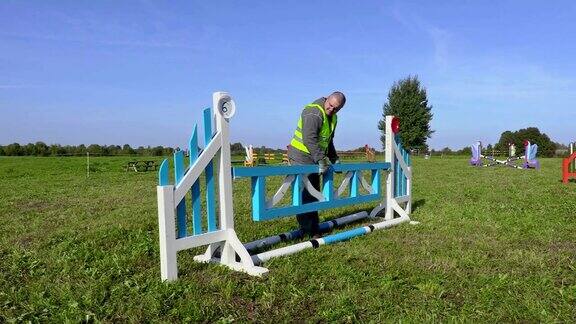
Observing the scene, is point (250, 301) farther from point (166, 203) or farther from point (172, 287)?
point (166, 203)

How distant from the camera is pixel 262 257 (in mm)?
4359

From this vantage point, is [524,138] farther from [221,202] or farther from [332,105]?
[221,202]

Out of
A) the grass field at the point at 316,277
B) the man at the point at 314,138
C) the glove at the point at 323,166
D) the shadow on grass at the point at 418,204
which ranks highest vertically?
the man at the point at 314,138

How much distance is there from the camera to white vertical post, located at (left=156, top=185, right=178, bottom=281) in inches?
146

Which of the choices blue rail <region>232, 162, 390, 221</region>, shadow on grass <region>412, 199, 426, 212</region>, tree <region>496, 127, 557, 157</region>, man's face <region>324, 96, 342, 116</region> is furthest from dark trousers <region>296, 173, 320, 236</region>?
tree <region>496, 127, 557, 157</region>

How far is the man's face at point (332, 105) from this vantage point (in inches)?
209

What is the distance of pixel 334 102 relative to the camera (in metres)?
5.30

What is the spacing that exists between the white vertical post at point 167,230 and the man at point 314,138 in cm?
199

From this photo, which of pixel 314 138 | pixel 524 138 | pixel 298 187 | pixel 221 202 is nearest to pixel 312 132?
pixel 314 138

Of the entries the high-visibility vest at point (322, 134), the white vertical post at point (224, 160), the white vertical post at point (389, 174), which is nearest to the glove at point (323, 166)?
the high-visibility vest at point (322, 134)

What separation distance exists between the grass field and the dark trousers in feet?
1.93

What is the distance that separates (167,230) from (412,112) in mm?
54301

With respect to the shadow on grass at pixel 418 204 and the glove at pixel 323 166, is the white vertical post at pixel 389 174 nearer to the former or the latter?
the shadow on grass at pixel 418 204

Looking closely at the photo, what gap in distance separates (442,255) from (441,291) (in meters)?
1.14
